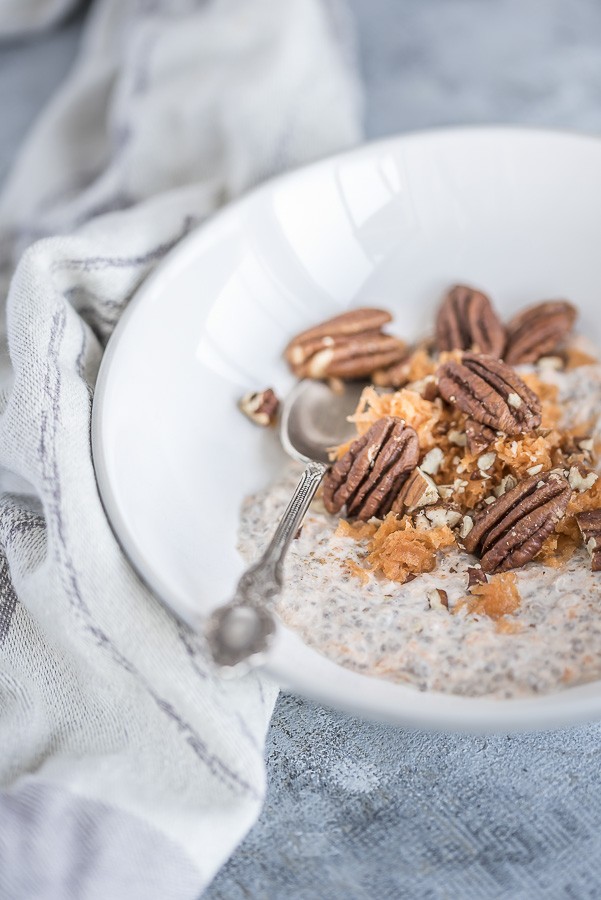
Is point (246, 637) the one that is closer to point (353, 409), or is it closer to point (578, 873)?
point (578, 873)

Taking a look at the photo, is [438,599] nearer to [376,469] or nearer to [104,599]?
[376,469]

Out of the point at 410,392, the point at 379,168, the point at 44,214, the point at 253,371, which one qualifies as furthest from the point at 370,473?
the point at 44,214

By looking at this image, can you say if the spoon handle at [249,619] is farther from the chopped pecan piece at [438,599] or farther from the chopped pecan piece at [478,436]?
the chopped pecan piece at [478,436]

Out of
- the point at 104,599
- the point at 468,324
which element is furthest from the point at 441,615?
the point at 468,324

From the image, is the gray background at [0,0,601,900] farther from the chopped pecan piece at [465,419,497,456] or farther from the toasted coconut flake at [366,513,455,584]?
the chopped pecan piece at [465,419,497,456]

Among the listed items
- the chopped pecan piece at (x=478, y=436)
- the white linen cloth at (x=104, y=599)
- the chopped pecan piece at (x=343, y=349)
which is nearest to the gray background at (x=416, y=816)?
the white linen cloth at (x=104, y=599)
